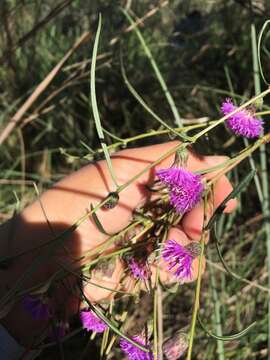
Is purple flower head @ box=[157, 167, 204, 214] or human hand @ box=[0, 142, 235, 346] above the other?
human hand @ box=[0, 142, 235, 346]

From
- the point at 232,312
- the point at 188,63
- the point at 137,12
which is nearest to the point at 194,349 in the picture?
the point at 232,312

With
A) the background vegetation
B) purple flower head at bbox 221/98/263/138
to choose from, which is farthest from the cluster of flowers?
the background vegetation

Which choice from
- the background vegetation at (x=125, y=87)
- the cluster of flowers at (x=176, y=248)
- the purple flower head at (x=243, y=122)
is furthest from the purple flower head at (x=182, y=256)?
the background vegetation at (x=125, y=87)

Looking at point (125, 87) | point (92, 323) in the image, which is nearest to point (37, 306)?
point (92, 323)

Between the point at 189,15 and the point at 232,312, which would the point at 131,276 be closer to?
the point at 232,312

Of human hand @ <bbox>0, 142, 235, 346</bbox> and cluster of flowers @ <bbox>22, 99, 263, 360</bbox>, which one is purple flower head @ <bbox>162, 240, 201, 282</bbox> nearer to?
cluster of flowers @ <bbox>22, 99, 263, 360</bbox>

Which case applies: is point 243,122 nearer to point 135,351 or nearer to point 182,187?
point 182,187

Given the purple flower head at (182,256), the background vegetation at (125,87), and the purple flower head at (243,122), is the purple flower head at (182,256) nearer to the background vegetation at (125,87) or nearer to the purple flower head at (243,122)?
the purple flower head at (243,122)
